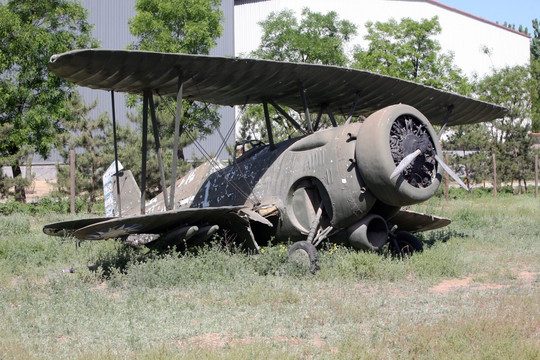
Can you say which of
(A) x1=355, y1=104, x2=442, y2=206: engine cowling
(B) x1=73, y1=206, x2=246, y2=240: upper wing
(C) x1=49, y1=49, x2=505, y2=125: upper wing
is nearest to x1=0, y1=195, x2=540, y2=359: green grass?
(B) x1=73, y1=206, x2=246, y2=240: upper wing

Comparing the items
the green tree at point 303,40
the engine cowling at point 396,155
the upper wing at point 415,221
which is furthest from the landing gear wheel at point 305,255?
the green tree at point 303,40

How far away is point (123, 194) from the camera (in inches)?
510

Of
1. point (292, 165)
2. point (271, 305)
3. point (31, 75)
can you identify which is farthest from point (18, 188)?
point (271, 305)

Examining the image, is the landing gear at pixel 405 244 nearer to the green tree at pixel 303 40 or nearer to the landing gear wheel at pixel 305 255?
the landing gear wheel at pixel 305 255

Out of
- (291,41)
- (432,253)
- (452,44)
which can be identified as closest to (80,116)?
(291,41)

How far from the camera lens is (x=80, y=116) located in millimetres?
22047

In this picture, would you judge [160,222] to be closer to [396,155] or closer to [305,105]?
[305,105]

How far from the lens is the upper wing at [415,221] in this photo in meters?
10.9

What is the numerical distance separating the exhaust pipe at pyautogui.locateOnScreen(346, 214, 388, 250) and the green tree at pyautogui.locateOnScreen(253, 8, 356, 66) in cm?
2309

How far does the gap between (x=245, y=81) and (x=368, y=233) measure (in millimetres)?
3077

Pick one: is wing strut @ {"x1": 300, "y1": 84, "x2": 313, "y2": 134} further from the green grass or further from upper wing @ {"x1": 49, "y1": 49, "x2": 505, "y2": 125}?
the green grass

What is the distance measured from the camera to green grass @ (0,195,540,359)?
16.7ft

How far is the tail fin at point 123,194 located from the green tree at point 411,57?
73.5ft

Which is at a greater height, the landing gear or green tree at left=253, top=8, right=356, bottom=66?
green tree at left=253, top=8, right=356, bottom=66
